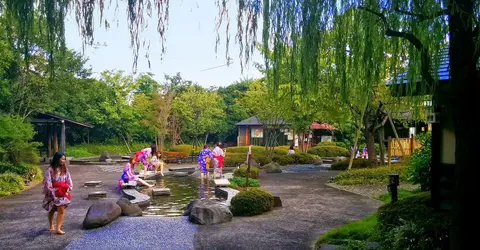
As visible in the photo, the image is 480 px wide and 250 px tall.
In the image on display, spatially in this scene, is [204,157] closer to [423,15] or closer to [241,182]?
[241,182]

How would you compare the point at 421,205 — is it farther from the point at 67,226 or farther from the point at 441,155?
the point at 67,226

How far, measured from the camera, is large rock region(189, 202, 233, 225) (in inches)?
298

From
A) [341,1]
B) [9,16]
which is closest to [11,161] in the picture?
[9,16]

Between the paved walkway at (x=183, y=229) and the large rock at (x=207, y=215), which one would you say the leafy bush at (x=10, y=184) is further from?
the large rock at (x=207, y=215)

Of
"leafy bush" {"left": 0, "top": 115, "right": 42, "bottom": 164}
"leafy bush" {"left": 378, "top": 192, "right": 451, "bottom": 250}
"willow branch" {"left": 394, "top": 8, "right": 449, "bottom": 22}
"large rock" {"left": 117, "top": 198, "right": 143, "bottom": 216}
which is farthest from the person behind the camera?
"leafy bush" {"left": 0, "top": 115, "right": 42, "bottom": 164}

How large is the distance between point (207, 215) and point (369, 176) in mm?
8716

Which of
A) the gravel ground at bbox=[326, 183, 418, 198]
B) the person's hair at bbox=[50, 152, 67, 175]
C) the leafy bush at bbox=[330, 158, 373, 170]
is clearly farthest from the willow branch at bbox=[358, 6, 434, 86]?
the leafy bush at bbox=[330, 158, 373, 170]

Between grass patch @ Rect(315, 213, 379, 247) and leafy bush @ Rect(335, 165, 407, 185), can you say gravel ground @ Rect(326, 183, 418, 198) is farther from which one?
A: grass patch @ Rect(315, 213, 379, 247)

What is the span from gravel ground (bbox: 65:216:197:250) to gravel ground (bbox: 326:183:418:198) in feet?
21.4

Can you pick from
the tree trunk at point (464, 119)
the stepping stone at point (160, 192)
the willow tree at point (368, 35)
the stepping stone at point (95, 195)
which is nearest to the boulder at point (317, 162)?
the stepping stone at point (160, 192)

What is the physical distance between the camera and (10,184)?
487 inches

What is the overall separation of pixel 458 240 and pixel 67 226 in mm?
6750

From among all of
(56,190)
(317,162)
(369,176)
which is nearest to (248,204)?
(56,190)

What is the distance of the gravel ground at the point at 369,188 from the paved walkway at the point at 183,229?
144 centimetres
